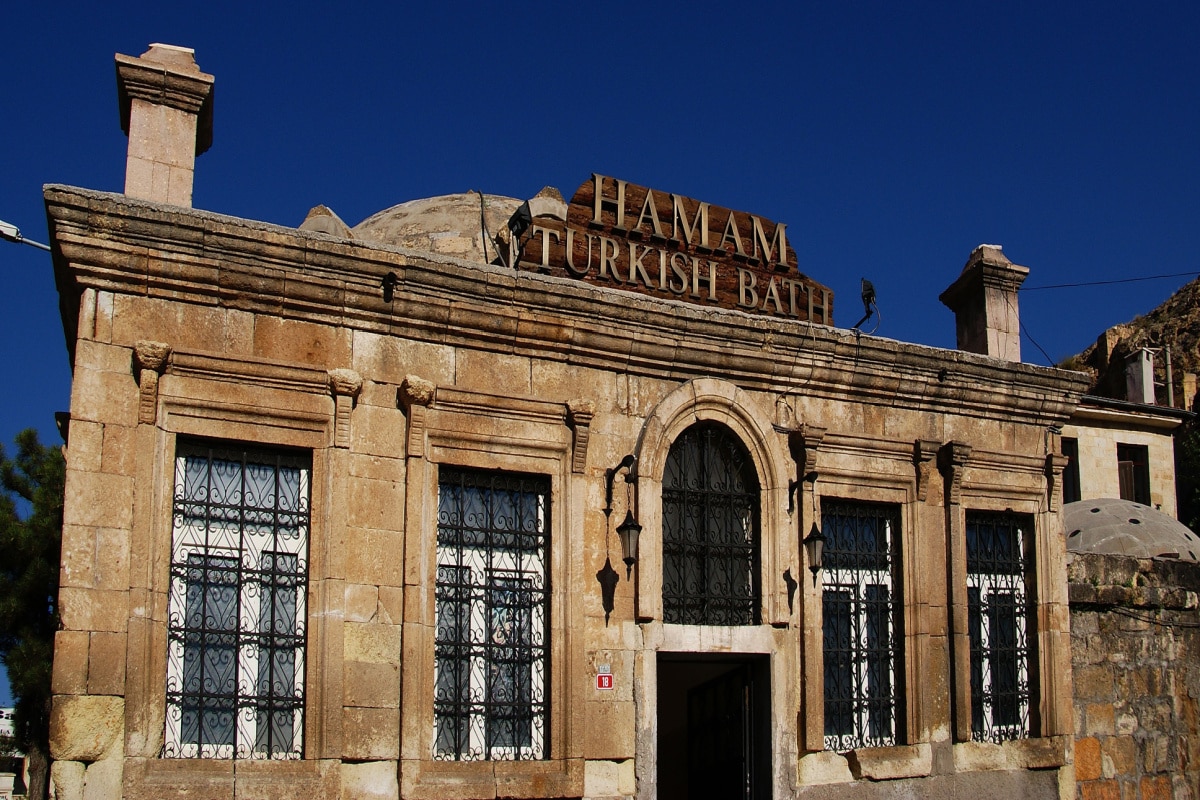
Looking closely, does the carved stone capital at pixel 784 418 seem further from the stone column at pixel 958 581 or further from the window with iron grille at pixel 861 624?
the stone column at pixel 958 581

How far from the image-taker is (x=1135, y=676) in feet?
42.8

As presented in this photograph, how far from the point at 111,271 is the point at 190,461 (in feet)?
4.52

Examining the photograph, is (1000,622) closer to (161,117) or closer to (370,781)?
(370,781)

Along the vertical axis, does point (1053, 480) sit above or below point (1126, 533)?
above

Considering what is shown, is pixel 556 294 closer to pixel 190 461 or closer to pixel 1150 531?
pixel 190 461

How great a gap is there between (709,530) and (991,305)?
4059mm

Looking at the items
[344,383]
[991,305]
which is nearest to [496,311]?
[344,383]

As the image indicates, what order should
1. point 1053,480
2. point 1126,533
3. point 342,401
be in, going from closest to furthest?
point 342,401 → point 1053,480 → point 1126,533

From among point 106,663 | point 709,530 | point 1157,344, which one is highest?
point 1157,344

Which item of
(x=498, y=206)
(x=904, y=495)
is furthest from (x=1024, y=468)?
(x=498, y=206)

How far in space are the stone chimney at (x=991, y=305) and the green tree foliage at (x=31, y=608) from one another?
36.2 ft

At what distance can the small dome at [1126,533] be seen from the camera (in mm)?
16219

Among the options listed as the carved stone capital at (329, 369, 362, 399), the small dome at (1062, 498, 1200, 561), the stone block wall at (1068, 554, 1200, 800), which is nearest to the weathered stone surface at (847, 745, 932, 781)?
the stone block wall at (1068, 554, 1200, 800)

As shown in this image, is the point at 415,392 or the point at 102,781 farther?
the point at 415,392
